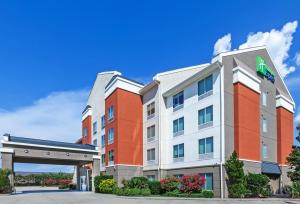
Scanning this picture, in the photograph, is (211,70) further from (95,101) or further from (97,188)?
(95,101)

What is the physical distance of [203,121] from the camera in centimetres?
2917

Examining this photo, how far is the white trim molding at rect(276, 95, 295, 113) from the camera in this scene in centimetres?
3509

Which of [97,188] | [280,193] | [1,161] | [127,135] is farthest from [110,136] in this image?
[280,193]

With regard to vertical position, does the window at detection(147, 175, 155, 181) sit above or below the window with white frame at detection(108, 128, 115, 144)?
below

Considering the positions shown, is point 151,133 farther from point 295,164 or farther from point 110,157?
point 295,164

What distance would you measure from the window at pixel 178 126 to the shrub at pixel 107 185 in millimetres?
8320

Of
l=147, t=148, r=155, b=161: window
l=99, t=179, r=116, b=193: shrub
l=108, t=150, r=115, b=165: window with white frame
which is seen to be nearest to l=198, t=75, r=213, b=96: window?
l=147, t=148, r=155, b=161: window

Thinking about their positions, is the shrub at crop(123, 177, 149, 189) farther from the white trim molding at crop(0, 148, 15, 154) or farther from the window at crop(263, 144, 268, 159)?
the white trim molding at crop(0, 148, 15, 154)

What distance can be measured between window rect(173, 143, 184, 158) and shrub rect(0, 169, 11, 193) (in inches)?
627

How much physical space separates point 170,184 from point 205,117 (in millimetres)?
6614

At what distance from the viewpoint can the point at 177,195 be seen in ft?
90.4

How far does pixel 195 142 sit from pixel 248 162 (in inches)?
191

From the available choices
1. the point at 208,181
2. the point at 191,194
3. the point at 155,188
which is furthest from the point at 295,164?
the point at 155,188

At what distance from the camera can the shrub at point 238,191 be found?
976 inches
